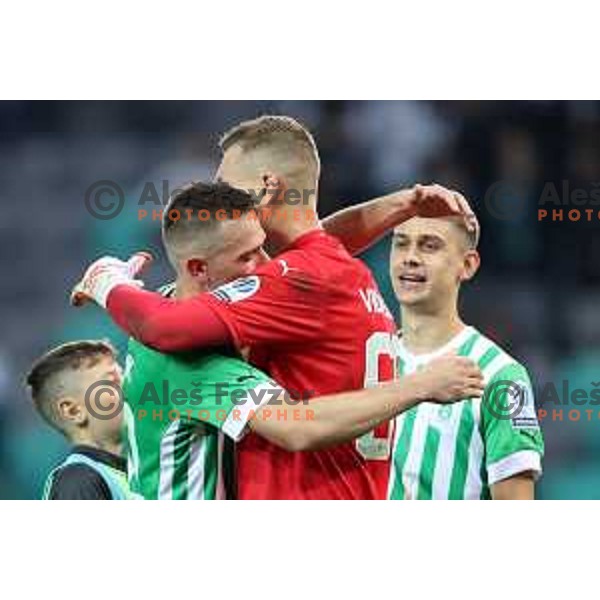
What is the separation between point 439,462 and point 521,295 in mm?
557

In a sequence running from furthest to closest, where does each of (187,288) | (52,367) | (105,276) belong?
1. (52,367)
2. (105,276)
3. (187,288)

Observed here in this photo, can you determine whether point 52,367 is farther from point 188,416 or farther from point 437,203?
point 437,203

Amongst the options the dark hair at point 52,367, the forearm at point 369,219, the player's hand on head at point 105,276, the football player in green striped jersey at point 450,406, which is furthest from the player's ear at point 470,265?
the dark hair at point 52,367

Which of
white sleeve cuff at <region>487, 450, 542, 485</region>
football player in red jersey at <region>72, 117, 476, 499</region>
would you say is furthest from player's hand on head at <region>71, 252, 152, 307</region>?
white sleeve cuff at <region>487, 450, 542, 485</region>

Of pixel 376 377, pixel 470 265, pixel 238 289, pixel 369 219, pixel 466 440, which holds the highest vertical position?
Answer: pixel 369 219

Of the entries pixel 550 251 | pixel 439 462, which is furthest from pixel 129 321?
pixel 550 251

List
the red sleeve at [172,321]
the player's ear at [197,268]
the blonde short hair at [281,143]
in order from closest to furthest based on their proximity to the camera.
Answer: the red sleeve at [172,321]
the player's ear at [197,268]
the blonde short hair at [281,143]

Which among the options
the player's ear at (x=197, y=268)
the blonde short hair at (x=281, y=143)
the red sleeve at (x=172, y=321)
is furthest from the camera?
the blonde short hair at (x=281, y=143)

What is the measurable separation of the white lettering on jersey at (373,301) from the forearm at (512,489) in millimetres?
600

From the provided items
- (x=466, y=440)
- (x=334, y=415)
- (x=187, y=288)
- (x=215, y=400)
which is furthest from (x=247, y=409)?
(x=466, y=440)

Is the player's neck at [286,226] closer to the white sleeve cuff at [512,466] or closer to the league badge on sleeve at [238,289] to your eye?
the league badge on sleeve at [238,289]

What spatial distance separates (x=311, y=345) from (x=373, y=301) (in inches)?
9.0

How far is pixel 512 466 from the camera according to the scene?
163 inches

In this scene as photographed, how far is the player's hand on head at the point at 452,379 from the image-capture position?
158 inches
